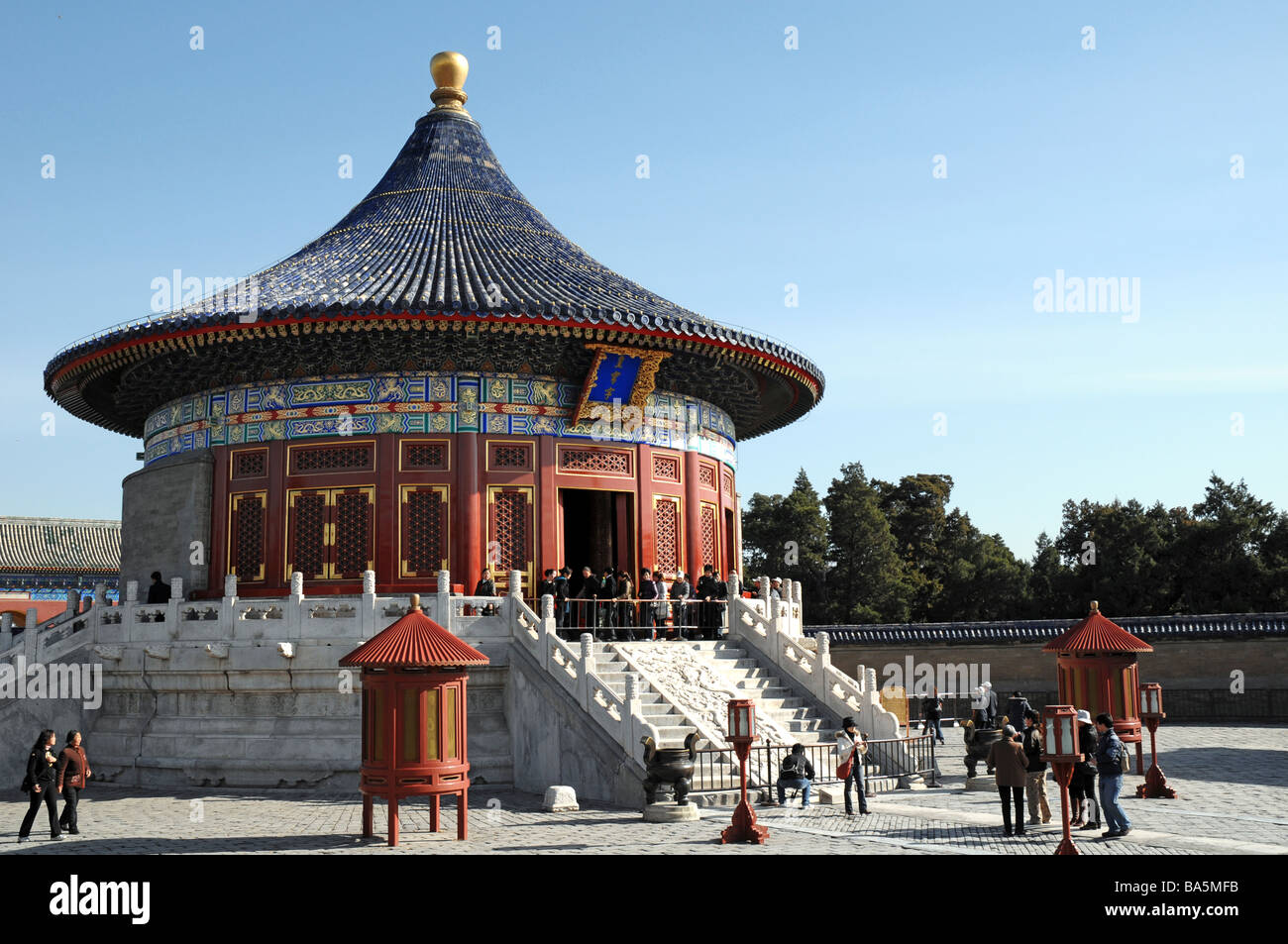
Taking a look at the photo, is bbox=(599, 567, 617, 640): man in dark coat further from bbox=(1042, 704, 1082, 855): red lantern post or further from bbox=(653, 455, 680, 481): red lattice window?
bbox=(1042, 704, 1082, 855): red lantern post

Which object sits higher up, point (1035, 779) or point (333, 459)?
point (333, 459)

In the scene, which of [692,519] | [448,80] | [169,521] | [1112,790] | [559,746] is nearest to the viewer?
[1112,790]

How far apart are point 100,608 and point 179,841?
7.90 m

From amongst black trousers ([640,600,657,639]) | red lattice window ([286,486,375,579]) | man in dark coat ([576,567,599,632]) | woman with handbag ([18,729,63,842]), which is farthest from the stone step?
woman with handbag ([18,729,63,842])

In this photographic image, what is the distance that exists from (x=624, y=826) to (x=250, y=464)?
1168 centimetres

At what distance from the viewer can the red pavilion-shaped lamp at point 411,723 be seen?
12.7 metres

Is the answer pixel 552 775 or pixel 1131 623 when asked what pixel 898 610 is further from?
pixel 552 775

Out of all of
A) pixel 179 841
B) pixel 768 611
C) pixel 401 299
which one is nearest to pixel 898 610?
pixel 768 611

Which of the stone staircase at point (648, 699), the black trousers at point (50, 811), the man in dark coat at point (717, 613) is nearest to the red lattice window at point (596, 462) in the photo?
the man in dark coat at point (717, 613)

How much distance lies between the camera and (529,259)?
2458cm

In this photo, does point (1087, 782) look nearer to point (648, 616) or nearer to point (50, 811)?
point (648, 616)

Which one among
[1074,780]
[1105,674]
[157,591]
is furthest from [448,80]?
[1074,780]

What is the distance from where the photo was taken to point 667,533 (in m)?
23.5

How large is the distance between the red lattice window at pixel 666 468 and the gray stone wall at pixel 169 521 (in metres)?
8.01
